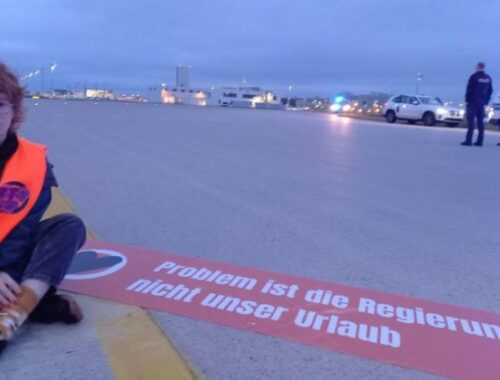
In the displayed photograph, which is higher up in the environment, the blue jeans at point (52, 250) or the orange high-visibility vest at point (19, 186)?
the orange high-visibility vest at point (19, 186)

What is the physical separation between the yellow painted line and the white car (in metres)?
28.4

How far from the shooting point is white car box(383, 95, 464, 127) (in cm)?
2898

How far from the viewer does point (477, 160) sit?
1148 centimetres

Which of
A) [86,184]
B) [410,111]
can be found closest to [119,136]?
[86,184]

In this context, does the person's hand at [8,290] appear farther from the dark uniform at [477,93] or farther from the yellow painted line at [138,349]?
the dark uniform at [477,93]

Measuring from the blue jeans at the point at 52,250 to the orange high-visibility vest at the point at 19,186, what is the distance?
0.48 feet

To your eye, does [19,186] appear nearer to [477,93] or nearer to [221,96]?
[477,93]

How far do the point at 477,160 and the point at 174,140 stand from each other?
6.67 metres

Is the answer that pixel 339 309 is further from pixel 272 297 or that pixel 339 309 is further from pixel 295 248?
pixel 295 248

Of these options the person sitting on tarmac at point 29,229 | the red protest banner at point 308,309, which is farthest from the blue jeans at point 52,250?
the red protest banner at point 308,309

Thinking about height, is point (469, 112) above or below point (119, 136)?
above

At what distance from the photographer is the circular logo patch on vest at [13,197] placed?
270 centimetres

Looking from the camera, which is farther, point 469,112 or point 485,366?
point 469,112

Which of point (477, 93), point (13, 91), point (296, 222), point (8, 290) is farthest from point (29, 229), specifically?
point (477, 93)
